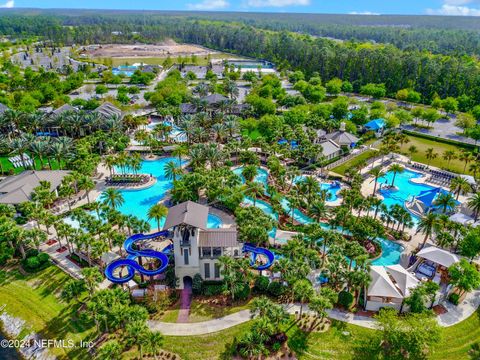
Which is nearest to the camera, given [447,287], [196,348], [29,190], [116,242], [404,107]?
[196,348]

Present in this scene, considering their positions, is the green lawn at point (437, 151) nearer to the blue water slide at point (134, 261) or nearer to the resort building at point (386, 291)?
the resort building at point (386, 291)

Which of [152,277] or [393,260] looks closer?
[152,277]

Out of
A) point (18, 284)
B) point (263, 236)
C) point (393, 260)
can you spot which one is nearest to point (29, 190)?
point (18, 284)

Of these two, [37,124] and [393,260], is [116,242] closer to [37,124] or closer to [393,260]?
[393,260]

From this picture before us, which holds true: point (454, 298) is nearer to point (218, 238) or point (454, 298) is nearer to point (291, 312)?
point (291, 312)

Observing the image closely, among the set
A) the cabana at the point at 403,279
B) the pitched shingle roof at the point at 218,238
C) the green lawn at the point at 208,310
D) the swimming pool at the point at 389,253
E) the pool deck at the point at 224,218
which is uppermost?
the pitched shingle roof at the point at 218,238

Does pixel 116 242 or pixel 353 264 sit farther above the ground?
pixel 116 242

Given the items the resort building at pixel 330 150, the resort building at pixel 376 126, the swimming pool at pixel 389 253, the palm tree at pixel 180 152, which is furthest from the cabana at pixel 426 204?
the palm tree at pixel 180 152

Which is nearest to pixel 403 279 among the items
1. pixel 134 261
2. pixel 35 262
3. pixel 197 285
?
pixel 197 285
